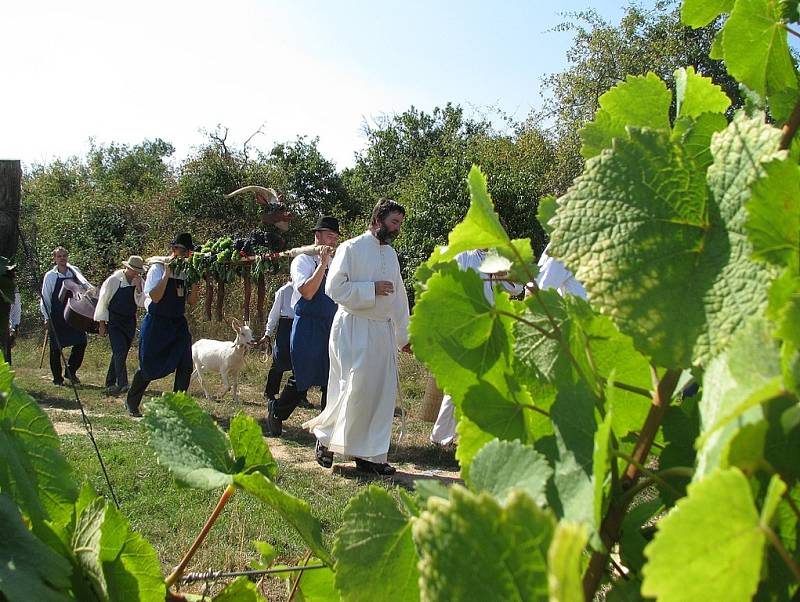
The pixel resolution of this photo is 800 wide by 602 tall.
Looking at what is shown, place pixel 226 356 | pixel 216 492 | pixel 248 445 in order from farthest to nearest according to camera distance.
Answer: pixel 226 356 < pixel 216 492 < pixel 248 445

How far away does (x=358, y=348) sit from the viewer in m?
5.98

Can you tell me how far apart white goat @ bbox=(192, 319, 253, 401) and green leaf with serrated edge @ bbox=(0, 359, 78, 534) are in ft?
28.3

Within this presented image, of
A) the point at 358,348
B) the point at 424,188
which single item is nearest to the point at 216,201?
the point at 424,188

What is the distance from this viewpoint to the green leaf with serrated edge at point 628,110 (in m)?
0.56

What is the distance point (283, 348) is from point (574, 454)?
25.2ft

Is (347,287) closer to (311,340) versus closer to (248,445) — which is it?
(311,340)

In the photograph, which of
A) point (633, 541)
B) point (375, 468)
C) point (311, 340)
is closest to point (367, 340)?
point (375, 468)

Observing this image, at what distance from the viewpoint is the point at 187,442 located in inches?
26.5

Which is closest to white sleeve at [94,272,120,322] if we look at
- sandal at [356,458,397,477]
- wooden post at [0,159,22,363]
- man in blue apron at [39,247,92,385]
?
man in blue apron at [39,247,92,385]

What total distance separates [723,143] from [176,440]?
0.49m

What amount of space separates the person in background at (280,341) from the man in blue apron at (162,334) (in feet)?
3.17

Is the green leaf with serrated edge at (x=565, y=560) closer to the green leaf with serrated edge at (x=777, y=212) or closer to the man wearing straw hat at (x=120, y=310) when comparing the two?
the green leaf with serrated edge at (x=777, y=212)

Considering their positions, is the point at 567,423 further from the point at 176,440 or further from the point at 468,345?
the point at 176,440

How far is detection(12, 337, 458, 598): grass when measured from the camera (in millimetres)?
4047
